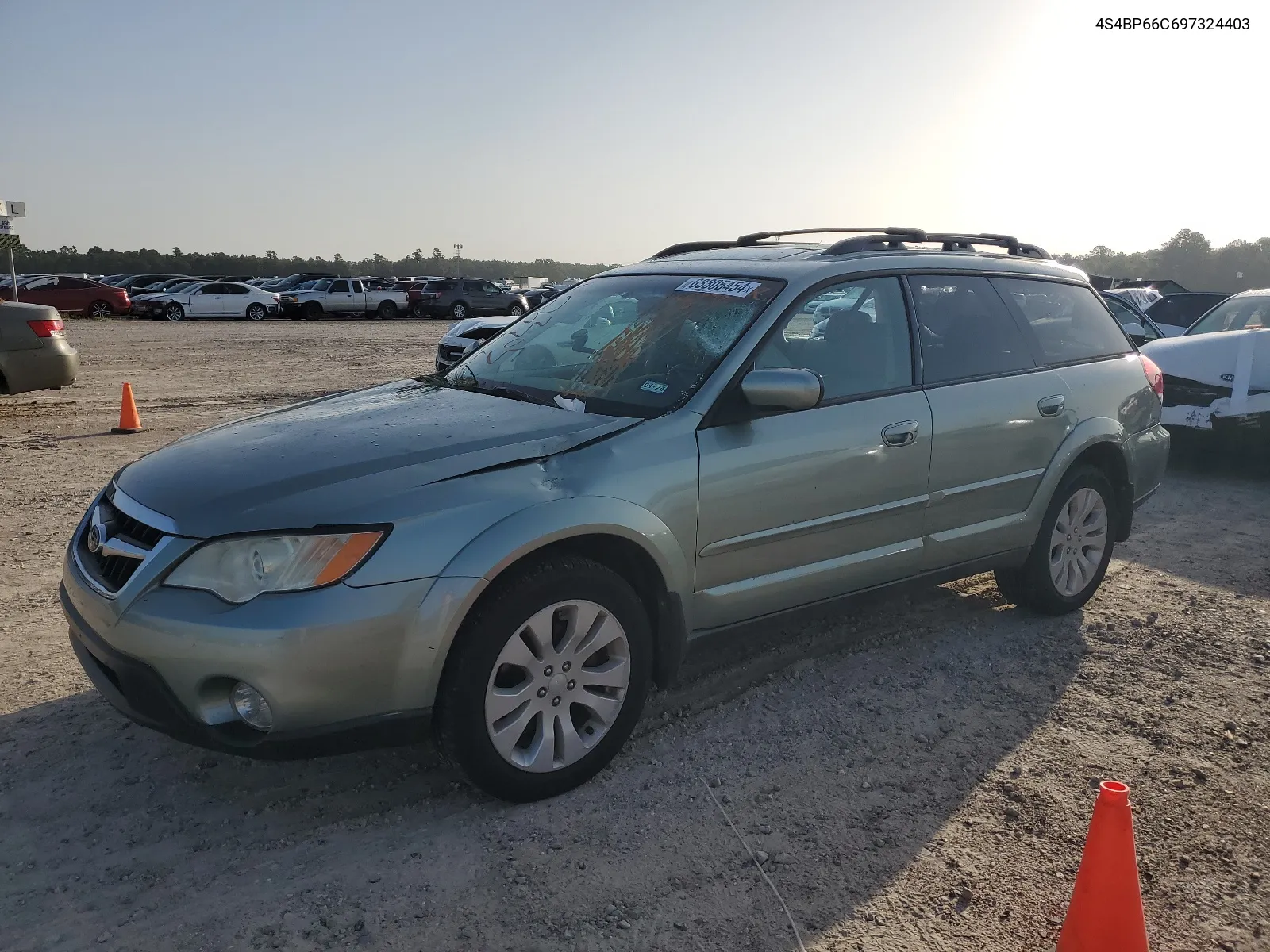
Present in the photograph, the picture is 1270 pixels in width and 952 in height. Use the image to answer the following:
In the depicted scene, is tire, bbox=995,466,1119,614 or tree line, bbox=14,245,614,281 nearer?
tire, bbox=995,466,1119,614

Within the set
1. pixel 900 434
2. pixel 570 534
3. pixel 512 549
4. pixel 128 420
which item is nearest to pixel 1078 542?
pixel 900 434

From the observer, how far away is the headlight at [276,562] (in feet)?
9.47

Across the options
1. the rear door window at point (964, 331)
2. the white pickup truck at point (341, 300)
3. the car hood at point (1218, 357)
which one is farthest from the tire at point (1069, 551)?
the white pickup truck at point (341, 300)

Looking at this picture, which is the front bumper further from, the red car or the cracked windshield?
the red car

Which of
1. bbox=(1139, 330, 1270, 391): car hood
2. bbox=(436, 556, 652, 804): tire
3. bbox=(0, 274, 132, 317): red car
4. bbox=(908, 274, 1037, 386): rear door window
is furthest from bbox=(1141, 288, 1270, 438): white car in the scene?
bbox=(0, 274, 132, 317): red car

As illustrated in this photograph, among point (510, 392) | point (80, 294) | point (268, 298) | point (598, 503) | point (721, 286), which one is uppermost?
point (721, 286)

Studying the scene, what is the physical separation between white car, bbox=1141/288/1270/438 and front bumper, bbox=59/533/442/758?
792 centimetres

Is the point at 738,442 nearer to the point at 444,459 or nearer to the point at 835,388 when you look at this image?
the point at 835,388

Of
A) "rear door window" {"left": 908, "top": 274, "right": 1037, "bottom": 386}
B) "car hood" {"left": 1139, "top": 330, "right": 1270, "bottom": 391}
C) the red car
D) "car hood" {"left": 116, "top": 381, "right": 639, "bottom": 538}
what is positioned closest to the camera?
"car hood" {"left": 116, "top": 381, "right": 639, "bottom": 538}

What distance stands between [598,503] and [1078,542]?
3.05 m

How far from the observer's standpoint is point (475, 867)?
296 cm

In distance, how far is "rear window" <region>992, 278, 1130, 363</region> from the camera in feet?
16.3

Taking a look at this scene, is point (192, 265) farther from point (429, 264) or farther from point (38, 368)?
point (38, 368)

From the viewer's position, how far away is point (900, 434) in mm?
4145
